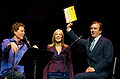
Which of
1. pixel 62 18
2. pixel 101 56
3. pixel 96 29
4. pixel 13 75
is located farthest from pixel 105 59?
pixel 62 18

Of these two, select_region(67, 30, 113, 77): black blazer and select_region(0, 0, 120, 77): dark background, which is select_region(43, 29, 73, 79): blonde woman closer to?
select_region(67, 30, 113, 77): black blazer

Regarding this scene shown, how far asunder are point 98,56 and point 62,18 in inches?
83.0

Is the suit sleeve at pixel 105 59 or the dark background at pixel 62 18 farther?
the dark background at pixel 62 18

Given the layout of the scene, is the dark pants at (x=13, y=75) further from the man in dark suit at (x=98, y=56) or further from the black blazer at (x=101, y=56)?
the black blazer at (x=101, y=56)

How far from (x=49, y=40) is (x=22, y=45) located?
1475mm

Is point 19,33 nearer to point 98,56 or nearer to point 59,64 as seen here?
point 59,64

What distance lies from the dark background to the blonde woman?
0.93 metres

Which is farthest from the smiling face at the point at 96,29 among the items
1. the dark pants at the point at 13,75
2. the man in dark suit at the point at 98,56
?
the dark pants at the point at 13,75

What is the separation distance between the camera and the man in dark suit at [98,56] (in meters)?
4.26

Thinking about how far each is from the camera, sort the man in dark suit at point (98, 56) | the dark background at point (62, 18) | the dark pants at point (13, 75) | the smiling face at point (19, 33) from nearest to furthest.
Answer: the man in dark suit at point (98, 56) → the dark pants at point (13, 75) → the smiling face at point (19, 33) → the dark background at point (62, 18)

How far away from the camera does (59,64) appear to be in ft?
16.6

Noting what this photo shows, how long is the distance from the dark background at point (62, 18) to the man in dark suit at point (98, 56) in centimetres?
155

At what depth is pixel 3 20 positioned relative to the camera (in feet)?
19.3

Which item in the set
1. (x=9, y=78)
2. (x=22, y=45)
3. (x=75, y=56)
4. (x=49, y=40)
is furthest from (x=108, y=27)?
(x=9, y=78)
